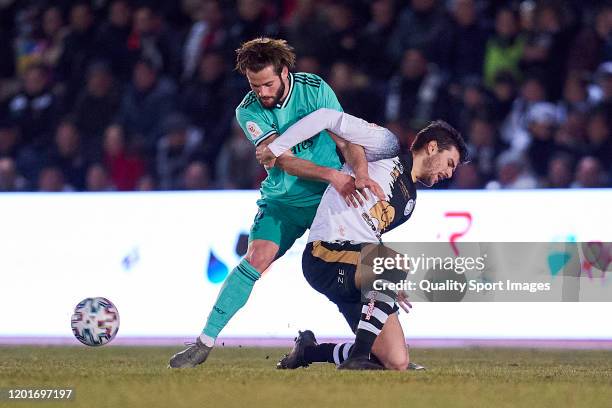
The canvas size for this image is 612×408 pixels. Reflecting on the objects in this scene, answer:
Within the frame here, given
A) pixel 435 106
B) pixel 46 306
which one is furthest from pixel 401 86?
pixel 46 306

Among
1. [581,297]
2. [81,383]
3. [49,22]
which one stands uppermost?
[49,22]

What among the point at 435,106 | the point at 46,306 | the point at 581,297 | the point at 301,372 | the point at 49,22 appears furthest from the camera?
the point at 49,22

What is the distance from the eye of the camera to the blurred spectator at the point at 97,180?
11.8 m

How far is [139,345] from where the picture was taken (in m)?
9.07

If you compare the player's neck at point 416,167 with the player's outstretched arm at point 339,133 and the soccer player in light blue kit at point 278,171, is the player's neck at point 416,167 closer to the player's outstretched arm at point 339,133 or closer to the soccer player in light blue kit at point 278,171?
the player's outstretched arm at point 339,133

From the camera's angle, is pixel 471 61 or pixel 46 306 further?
pixel 471 61

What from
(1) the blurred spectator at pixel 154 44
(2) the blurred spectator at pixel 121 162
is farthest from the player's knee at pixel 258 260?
(1) the blurred spectator at pixel 154 44

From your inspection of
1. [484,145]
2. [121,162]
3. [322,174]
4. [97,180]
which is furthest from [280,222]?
[121,162]

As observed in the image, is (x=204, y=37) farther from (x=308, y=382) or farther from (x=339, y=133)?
(x=308, y=382)

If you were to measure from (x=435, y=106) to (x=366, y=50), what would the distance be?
3.41 ft

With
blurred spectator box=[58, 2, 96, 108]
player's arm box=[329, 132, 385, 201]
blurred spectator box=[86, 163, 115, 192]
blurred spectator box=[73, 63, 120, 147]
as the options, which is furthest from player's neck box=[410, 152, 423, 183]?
blurred spectator box=[58, 2, 96, 108]

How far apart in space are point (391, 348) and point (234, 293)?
0.97 meters

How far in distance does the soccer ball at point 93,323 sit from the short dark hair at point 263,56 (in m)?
1.91

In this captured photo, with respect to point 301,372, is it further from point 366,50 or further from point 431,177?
point 366,50
